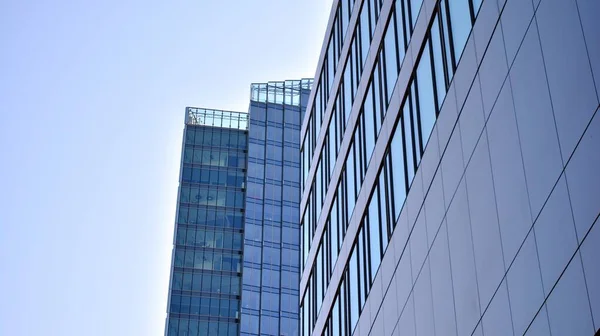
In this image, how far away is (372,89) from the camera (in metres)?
36.2

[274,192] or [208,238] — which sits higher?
[274,192]

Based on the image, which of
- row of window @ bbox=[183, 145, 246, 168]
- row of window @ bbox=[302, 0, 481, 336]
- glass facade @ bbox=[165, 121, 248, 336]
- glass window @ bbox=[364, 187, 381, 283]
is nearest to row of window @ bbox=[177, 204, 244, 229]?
glass facade @ bbox=[165, 121, 248, 336]

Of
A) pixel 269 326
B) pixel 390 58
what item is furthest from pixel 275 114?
pixel 390 58

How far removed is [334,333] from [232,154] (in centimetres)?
8110

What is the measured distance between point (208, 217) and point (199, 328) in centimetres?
1460

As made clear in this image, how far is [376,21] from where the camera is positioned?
36.6m

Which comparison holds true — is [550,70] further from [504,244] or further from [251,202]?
[251,202]

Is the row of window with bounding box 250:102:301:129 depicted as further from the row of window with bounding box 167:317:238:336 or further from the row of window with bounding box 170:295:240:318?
the row of window with bounding box 167:317:238:336

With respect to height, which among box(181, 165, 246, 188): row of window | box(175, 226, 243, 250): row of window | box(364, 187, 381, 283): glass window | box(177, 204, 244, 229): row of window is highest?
box(181, 165, 246, 188): row of window

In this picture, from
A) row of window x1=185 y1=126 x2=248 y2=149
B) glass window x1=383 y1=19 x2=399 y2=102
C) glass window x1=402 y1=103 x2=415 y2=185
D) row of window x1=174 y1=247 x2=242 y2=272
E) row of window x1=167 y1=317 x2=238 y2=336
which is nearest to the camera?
glass window x1=402 y1=103 x2=415 y2=185

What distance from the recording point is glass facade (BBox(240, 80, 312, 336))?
342 feet

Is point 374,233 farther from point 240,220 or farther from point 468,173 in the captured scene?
point 240,220

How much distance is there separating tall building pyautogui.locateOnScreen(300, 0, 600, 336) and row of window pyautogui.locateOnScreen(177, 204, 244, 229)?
7211 centimetres

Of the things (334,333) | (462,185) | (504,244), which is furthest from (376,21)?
(504,244)
